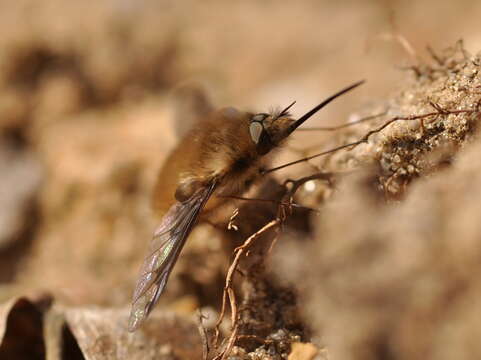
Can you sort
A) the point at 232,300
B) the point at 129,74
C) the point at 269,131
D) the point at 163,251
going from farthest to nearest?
1. the point at 129,74
2. the point at 269,131
3. the point at 163,251
4. the point at 232,300

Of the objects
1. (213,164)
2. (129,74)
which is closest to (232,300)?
(213,164)

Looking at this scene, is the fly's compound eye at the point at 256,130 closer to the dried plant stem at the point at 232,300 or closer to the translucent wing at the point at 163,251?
the translucent wing at the point at 163,251

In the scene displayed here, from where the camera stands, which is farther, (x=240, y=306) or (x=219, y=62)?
A: (x=219, y=62)

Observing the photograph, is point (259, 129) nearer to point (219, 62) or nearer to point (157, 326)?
point (157, 326)

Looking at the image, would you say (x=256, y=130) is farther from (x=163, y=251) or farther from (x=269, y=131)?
(x=163, y=251)

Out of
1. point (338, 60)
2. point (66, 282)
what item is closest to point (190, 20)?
point (338, 60)

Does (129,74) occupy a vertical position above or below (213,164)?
above

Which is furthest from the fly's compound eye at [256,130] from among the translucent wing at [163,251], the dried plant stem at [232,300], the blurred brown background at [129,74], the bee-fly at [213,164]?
the blurred brown background at [129,74]

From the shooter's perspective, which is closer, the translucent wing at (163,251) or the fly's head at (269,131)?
the translucent wing at (163,251)
